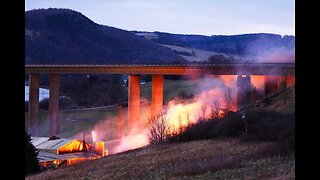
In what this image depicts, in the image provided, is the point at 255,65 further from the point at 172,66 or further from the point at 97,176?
the point at 97,176

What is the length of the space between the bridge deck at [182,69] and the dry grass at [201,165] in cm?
2291

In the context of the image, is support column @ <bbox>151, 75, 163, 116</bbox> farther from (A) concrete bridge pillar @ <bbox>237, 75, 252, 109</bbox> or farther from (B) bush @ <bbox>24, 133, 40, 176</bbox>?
(B) bush @ <bbox>24, 133, 40, 176</bbox>

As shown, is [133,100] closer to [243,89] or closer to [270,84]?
[243,89]

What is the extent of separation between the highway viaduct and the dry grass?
2361cm

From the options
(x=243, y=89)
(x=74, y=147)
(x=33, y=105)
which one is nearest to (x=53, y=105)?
(x=33, y=105)

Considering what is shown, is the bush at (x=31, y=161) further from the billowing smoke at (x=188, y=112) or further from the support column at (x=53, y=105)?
the support column at (x=53, y=105)

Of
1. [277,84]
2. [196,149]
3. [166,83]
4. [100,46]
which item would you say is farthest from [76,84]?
[196,149]

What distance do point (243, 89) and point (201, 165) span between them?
1489 inches

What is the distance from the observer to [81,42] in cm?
16612

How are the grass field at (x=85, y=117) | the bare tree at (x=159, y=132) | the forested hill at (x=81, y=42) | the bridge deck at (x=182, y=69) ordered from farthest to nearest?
the forested hill at (x=81, y=42)
the grass field at (x=85, y=117)
the bridge deck at (x=182, y=69)
the bare tree at (x=159, y=132)

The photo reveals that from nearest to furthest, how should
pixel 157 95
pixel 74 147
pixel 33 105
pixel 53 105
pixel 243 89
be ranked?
pixel 74 147, pixel 243 89, pixel 157 95, pixel 33 105, pixel 53 105

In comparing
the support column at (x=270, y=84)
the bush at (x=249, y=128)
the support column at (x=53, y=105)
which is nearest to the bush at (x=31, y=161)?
the bush at (x=249, y=128)

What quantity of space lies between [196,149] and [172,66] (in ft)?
107

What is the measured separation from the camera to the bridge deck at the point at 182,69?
→ 60.3 meters
